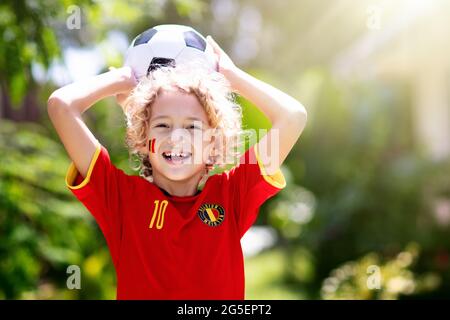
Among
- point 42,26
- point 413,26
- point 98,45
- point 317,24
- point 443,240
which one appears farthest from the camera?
point 317,24

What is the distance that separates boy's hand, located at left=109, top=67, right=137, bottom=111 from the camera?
2547 mm

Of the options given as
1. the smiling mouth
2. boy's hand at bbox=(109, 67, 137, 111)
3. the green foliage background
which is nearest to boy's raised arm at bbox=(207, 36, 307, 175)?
the smiling mouth

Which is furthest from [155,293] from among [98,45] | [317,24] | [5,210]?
[317,24]

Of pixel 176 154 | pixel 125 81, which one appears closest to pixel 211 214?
pixel 176 154

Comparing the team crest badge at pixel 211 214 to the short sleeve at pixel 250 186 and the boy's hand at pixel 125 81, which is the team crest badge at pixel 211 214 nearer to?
the short sleeve at pixel 250 186

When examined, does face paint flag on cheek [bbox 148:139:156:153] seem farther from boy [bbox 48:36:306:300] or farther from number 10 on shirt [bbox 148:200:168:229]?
number 10 on shirt [bbox 148:200:168:229]

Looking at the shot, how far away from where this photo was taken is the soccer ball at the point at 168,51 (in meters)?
2.66

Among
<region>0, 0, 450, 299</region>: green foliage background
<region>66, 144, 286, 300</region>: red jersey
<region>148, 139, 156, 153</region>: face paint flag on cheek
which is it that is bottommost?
<region>66, 144, 286, 300</region>: red jersey

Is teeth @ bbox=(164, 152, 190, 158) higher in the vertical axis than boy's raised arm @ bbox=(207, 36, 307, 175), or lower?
lower

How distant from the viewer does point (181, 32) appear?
277 centimetres

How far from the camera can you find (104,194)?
238 centimetres

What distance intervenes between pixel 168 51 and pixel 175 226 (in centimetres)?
80
